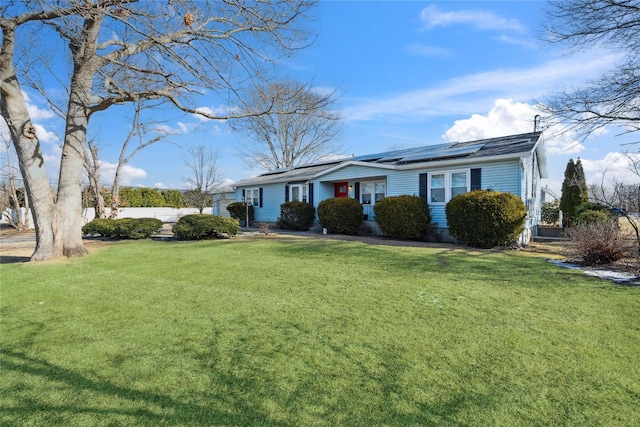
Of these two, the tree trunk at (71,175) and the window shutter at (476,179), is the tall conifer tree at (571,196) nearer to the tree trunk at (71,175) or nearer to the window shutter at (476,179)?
the window shutter at (476,179)

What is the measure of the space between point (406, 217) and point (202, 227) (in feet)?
25.7

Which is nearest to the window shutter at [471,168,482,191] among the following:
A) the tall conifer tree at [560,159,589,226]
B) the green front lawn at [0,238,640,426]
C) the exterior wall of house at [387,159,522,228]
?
the exterior wall of house at [387,159,522,228]

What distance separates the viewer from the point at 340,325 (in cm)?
393

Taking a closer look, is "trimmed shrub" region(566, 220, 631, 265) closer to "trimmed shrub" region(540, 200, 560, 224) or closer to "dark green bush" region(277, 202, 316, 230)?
"dark green bush" region(277, 202, 316, 230)

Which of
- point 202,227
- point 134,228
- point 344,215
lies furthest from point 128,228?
point 344,215

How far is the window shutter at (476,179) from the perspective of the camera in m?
12.4

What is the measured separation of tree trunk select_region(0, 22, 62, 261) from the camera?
7926 mm

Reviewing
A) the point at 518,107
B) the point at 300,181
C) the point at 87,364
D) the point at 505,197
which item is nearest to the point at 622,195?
the point at 505,197

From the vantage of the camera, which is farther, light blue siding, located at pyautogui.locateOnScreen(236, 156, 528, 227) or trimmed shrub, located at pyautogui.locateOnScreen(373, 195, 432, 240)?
trimmed shrub, located at pyautogui.locateOnScreen(373, 195, 432, 240)

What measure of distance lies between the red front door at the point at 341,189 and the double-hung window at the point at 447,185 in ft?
17.1

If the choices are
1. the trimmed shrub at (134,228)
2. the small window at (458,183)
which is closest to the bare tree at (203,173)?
the trimmed shrub at (134,228)

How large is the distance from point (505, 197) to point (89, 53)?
40.9ft

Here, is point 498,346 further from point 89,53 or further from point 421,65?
point 421,65

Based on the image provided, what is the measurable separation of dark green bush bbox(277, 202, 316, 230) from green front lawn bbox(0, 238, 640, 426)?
37.2ft
